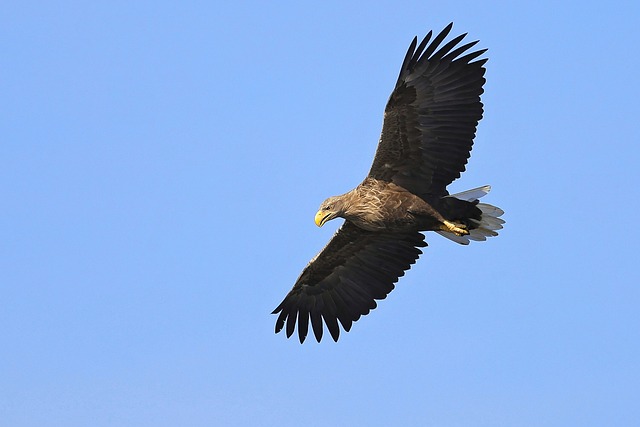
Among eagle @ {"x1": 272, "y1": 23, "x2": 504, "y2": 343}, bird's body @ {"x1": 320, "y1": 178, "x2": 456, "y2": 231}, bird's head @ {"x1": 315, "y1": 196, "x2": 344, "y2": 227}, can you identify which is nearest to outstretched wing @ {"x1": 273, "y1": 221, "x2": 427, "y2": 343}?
eagle @ {"x1": 272, "y1": 23, "x2": 504, "y2": 343}

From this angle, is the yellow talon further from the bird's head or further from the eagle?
the bird's head

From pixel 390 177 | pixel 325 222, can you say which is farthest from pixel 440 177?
pixel 325 222

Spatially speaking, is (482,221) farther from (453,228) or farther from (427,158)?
(427,158)

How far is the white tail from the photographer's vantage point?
42.5ft

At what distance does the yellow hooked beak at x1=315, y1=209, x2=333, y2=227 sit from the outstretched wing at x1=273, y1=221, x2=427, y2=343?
3.94 ft

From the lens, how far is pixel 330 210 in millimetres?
12781

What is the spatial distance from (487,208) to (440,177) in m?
0.69

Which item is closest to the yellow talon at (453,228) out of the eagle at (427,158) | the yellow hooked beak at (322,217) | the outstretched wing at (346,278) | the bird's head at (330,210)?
the eagle at (427,158)

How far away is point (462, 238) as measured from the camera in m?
13.4

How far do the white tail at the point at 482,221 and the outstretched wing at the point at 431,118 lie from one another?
0.31 metres

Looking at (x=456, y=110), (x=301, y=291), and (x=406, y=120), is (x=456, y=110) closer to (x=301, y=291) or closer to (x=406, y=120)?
(x=406, y=120)

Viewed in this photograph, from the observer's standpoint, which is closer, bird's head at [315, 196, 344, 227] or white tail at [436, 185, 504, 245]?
bird's head at [315, 196, 344, 227]

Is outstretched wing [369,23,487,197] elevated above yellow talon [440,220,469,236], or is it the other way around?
outstretched wing [369,23,487,197]

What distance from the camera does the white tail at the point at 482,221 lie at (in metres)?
13.0
